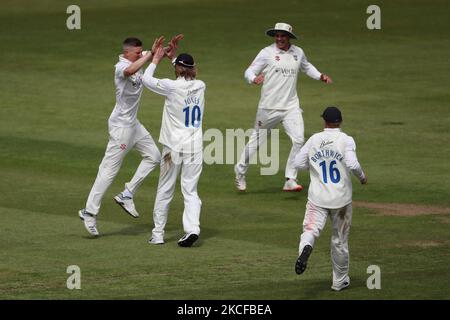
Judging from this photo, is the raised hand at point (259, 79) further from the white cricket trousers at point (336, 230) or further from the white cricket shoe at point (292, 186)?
the white cricket trousers at point (336, 230)

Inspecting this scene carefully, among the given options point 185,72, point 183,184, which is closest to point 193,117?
point 185,72

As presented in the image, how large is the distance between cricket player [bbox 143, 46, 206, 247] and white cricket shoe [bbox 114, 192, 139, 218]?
4.00 ft

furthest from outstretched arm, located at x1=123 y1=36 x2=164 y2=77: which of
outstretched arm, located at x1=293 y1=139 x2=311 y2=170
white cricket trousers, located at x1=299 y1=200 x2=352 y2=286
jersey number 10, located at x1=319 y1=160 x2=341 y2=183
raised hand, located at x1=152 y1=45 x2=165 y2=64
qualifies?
white cricket trousers, located at x1=299 y1=200 x2=352 y2=286

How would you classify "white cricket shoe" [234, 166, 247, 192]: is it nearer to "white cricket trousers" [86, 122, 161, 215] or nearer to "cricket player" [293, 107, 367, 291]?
"white cricket trousers" [86, 122, 161, 215]

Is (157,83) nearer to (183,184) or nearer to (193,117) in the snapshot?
(193,117)

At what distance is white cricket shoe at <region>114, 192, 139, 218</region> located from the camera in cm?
1822

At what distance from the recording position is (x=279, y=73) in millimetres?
21109

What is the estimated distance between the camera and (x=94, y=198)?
1744 cm

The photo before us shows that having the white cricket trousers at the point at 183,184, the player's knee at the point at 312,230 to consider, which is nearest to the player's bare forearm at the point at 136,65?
the white cricket trousers at the point at 183,184

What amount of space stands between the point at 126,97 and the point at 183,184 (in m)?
1.68

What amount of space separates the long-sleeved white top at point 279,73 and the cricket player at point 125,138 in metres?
3.56

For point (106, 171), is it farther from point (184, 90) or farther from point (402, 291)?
point (402, 291)

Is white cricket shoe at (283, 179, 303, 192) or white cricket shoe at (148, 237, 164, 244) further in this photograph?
white cricket shoe at (283, 179, 303, 192)
